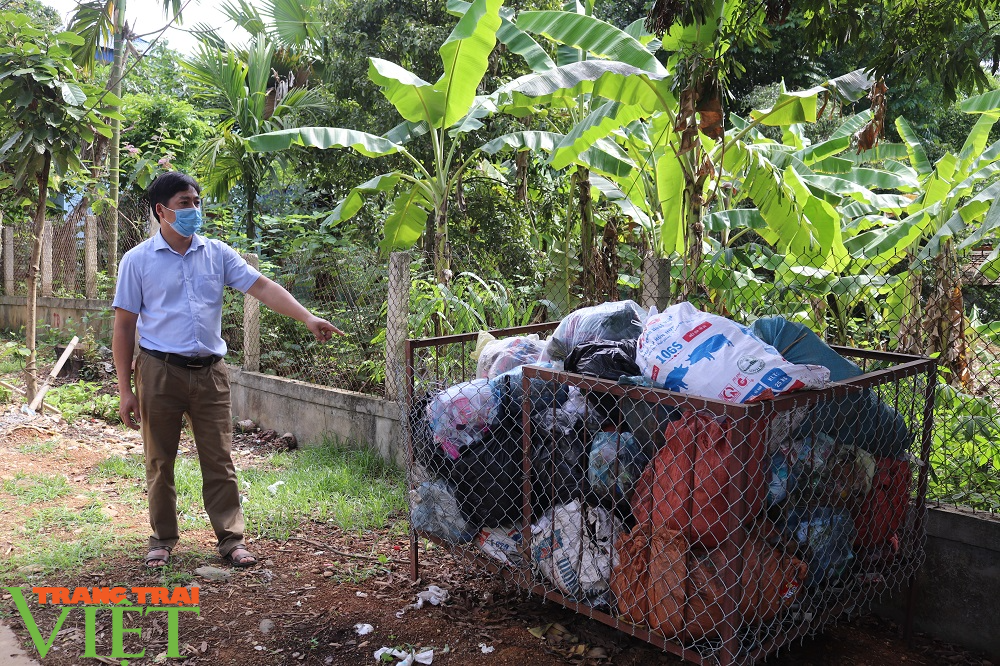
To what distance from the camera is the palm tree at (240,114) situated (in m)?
8.19

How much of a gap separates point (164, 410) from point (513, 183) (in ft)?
15.1

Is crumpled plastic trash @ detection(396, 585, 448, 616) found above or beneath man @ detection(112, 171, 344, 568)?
beneath

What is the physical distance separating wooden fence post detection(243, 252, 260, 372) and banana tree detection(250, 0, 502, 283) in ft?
4.72

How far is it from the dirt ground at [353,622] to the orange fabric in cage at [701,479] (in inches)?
34.1

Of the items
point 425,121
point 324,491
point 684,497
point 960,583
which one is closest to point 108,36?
point 425,121

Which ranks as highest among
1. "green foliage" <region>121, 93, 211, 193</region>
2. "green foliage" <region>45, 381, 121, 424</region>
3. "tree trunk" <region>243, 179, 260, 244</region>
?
"green foliage" <region>121, 93, 211, 193</region>

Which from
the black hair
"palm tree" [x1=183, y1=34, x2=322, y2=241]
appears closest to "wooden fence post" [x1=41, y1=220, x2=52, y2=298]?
"palm tree" [x1=183, y1=34, x2=322, y2=241]

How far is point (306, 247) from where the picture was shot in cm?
716

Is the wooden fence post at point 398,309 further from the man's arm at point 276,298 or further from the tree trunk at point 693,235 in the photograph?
the tree trunk at point 693,235

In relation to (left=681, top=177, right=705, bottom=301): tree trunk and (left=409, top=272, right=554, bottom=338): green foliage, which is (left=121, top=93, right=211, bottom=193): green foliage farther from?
(left=681, top=177, right=705, bottom=301): tree trunk

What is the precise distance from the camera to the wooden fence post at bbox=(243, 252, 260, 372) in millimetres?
6707

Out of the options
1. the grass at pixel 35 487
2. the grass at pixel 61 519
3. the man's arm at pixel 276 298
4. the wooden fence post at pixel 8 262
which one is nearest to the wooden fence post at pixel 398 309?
the man's arm at pixel 276 298

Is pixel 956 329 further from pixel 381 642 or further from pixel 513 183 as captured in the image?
pixel 513 183

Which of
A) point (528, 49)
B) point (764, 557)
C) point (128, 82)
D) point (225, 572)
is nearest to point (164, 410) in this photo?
point (225, 572)
